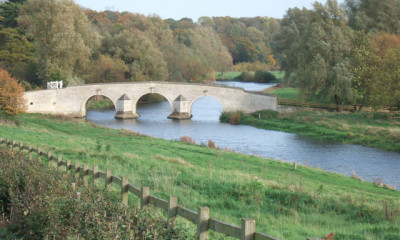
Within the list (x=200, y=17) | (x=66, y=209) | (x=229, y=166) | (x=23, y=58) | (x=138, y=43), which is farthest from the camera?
(x=200, y=17)

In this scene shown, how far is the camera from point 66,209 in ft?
23.1

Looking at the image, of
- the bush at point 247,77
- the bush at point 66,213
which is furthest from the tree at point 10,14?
the bush at point 66,213

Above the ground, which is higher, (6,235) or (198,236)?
(198,236)

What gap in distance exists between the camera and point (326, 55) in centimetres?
4600

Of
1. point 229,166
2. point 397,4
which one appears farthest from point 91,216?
point 397,4

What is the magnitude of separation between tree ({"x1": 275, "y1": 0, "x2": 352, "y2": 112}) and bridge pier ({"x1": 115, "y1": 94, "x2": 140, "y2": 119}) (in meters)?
16.9

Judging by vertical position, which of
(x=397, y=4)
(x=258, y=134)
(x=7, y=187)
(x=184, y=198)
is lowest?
(x=258, y=134)

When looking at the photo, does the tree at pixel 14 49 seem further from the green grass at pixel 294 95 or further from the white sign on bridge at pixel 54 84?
the green grass at pixel 294 95

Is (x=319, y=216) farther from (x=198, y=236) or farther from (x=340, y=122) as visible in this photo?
(x=340, y=122)

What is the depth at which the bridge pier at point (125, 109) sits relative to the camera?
5134cm

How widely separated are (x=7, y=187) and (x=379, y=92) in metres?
38.2

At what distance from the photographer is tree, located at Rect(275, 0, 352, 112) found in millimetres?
45062

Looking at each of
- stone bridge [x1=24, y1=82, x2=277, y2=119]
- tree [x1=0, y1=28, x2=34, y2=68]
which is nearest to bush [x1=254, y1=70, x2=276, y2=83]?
stone bridge [x1=24, y1=82, x2=277, y2=119]

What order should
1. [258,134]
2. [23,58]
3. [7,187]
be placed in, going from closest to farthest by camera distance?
[7,187], [258,134], [23,58]
